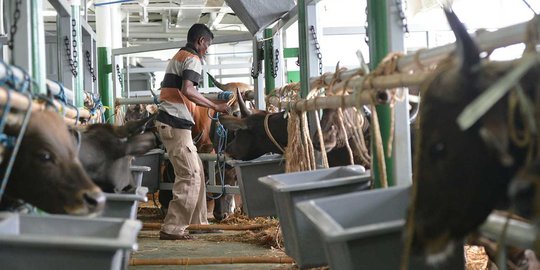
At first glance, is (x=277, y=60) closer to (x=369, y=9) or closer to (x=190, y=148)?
(x=190, y=148)

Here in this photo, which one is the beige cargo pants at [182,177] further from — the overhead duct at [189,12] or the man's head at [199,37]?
the overhead duct at [189,12]

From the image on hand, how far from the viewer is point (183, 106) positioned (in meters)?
5.99

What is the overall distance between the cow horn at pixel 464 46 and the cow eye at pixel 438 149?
0.63 feet

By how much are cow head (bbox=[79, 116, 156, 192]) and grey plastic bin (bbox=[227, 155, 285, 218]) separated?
2.27ft

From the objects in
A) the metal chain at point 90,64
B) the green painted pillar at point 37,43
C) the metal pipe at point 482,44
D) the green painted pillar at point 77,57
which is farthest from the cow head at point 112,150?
the metal chain at point 90,64

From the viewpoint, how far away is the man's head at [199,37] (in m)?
6.11

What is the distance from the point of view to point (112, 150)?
3.98m

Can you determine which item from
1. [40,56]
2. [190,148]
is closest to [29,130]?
[40,56]

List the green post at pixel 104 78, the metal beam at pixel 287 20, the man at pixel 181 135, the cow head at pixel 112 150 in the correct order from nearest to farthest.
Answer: the cow head at pixel 112 150 < the metal beam at pixel 287 20 < the man at pixel 181 135 < the green post at pixel 104 78

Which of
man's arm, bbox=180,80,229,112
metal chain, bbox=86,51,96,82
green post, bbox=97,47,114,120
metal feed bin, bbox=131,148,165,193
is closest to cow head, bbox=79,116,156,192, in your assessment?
man's arm, bbox=180,80,229,112

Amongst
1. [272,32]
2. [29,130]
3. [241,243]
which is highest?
[272,32]

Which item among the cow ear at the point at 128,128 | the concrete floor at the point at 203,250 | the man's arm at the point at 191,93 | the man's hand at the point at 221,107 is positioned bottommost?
the concrete floor at the point at 203,250

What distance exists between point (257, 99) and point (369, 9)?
3522 millimetres

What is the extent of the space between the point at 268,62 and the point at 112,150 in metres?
2.60
